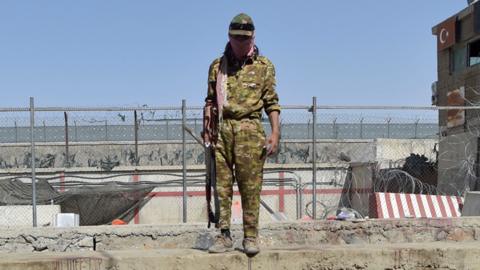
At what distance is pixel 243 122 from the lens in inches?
163

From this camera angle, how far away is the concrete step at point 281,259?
392cm

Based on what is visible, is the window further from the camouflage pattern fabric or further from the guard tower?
the camouflage pattern fabric

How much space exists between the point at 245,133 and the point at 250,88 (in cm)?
34

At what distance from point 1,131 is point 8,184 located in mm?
4874

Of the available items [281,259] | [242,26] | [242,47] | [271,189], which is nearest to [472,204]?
[281,259]

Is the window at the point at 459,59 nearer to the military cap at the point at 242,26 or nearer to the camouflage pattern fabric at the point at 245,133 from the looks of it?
the camouflage pattern fabric at the point at 245,133

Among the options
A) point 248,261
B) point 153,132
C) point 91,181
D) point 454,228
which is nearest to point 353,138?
point 153,132

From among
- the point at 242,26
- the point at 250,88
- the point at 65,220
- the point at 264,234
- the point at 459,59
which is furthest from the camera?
the point at 459,59

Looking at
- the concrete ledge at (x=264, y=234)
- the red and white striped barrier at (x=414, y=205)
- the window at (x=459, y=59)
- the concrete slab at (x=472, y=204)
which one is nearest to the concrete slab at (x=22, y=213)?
the concrete ledge at (x=264, y=234)

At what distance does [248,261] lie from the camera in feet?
13.1

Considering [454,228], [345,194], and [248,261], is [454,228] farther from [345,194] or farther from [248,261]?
[345,194]

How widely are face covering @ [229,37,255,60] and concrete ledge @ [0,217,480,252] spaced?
2.34 metres

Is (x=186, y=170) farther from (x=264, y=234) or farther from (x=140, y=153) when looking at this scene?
(x=140, y=153)

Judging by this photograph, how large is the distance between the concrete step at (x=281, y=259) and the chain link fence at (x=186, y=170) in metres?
4.16
